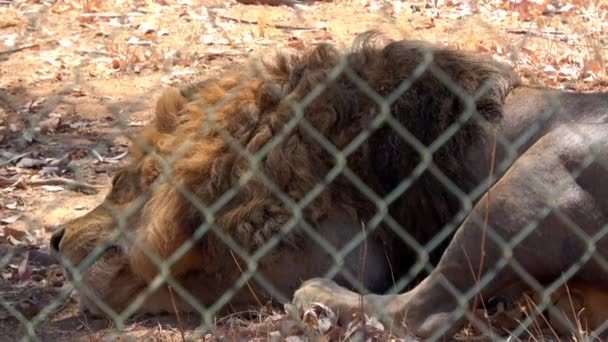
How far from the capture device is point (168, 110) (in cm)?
441

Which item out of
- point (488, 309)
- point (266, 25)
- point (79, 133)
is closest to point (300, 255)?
point (488, 309)

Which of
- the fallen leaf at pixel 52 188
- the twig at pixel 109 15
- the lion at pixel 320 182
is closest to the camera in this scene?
the lion at pixel 320 182

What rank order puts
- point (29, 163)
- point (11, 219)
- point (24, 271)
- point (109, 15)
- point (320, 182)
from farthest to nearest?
point (109, 15) → point (29, 163) → point (11, 219) → point (24, 271) → point (320, 182)

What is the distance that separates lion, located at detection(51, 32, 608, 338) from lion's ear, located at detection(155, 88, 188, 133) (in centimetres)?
3

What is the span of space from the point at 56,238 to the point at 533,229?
5.84ft

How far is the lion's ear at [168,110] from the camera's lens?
4.39 meters

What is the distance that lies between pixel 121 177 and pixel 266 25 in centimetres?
339

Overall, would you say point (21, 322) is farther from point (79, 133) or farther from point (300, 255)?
point (79, 133)

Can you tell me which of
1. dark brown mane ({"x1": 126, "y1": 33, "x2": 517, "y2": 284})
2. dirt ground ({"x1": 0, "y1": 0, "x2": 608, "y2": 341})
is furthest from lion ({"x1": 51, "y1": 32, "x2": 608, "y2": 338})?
dirt ground ({"x1": 0, "y1": 0, "x2": 608, "y2": 341})

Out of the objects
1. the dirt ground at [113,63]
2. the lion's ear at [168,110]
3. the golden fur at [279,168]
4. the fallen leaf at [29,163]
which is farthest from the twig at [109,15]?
the golden fur at [279,168]

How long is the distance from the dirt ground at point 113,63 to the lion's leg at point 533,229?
0.99 meters

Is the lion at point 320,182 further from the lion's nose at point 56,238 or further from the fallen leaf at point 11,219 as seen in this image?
the fallen leaf at point 11,219

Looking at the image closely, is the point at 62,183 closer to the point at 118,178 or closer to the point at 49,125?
the point at 49,125

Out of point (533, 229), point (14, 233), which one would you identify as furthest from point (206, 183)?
point (14, 233)
